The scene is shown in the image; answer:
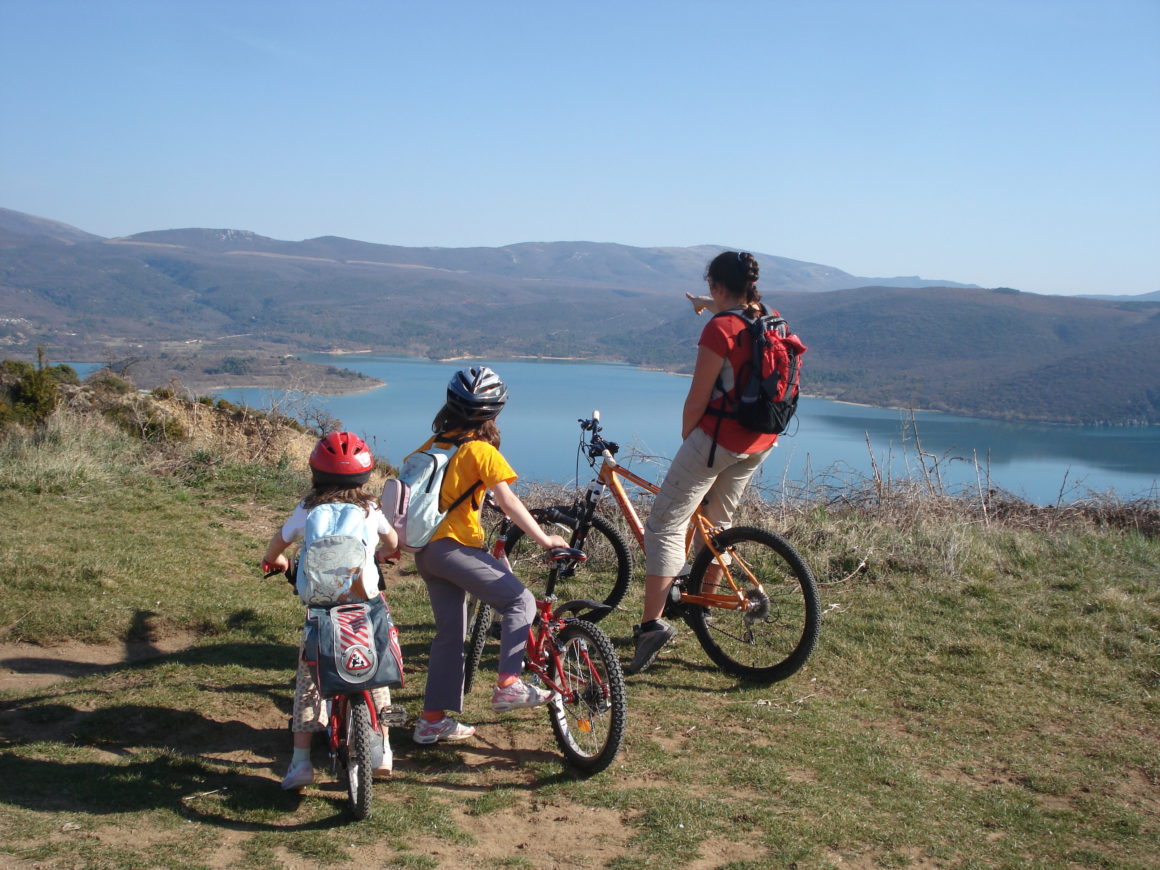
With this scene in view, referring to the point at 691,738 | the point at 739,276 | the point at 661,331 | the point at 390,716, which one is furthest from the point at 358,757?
the point at 661,331

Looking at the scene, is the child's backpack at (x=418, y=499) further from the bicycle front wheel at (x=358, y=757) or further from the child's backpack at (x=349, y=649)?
the bicycle front wheel at (x=358, y=757)

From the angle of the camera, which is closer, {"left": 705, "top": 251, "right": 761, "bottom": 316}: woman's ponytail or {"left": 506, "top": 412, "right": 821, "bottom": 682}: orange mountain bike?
{"left": 705, "top": 251, "right": 761, "bottom": 316}: woman's ponytail

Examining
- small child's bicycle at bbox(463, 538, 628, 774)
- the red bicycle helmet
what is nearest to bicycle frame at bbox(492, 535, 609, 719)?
small child's bicycle at bbox(463, 538, 628, 774)

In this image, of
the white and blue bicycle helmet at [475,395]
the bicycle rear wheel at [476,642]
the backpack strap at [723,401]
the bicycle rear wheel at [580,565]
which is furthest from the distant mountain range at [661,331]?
the white and blue bicycle helmet at [475,395]

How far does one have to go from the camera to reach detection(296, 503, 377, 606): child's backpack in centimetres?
348

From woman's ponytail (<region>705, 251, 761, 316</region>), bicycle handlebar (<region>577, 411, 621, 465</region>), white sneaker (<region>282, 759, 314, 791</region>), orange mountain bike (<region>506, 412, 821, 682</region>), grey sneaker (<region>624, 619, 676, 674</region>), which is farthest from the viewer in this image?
bicycle handlebar (<region>577, 411, 621, 465</region>)

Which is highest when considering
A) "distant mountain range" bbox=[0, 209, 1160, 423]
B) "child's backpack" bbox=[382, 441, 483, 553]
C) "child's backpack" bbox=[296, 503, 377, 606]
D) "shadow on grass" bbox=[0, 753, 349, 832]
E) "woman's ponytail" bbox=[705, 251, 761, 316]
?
"distant mountain range" bbox=[0, 209, 1160, 423]

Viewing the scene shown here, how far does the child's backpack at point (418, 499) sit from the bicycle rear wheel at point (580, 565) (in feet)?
5.03

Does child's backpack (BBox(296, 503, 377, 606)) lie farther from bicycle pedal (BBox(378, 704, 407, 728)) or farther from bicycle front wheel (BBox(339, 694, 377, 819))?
bicycle pedal (BBox(378, 704, 407, 728))

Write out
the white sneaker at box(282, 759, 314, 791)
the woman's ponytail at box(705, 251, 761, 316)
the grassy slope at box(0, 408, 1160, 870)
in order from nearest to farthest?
the grassy slope at box(0, 408, 1160, 870)
the white sneaker at box(282, 759, 314, 791)
the woman's ponytail at box(705, 251, 761, 316)

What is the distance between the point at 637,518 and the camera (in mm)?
5574

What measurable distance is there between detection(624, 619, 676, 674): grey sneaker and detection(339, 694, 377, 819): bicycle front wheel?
1.75 meters

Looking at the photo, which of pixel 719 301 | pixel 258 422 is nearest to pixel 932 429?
pixel 258 422

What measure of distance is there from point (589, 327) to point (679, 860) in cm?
5567
